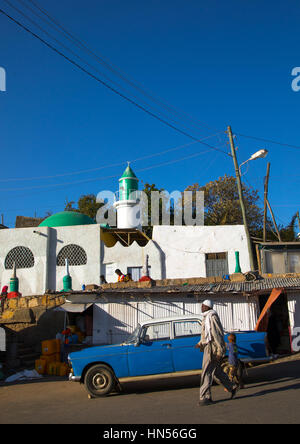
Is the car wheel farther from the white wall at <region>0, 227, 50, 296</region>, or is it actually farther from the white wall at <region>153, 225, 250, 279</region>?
the white wall at <region>0, 227, 50, 296</region>

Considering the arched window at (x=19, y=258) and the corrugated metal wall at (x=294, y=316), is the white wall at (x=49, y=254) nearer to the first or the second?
the arched window at (x=19, y=258)

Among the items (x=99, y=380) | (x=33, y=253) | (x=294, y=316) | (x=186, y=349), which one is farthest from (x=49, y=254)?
(x=186, y=349)

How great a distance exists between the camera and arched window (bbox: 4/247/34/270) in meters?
24.0

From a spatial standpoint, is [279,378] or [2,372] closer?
[279,378]

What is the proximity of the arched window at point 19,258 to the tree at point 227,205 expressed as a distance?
49.6ft

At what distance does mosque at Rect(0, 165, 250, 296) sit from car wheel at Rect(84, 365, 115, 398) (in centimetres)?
1273

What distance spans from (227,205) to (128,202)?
8102mm

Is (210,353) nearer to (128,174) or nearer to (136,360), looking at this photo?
(136,360)

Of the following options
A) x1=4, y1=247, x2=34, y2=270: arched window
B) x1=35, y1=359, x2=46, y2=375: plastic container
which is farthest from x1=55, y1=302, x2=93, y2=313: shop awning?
x1=4, y1=247, x2=34, y2=270: arched window

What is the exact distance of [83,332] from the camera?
14.8 metres

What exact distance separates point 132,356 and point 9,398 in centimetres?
288
